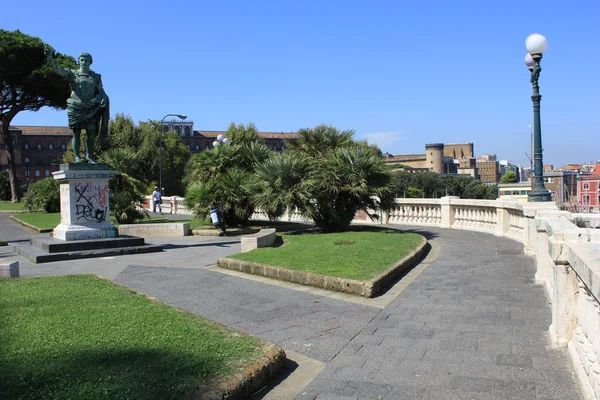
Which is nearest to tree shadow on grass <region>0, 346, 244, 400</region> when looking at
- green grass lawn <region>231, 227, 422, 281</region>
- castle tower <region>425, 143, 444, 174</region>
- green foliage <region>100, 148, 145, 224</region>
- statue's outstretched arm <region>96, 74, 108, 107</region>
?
green grass lawn <region>231, 227, 422, 281</region>

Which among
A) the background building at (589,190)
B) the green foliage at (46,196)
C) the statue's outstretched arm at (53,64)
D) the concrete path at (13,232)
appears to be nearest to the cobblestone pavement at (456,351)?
the statue's outstretched arm at (53,64)

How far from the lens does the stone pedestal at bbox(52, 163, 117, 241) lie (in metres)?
12.5

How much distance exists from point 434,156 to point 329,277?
17394 centimetres

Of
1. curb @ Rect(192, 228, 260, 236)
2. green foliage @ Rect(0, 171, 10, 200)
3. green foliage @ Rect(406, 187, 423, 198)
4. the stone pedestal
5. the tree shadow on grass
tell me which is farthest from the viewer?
green foliage @ Rect(406, 187, 423, 198)

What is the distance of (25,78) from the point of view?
36969 mm

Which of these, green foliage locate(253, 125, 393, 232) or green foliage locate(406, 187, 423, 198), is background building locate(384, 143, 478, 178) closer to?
green foliage locate(406, 187, 423, 198)

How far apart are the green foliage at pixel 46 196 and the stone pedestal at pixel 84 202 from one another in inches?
660

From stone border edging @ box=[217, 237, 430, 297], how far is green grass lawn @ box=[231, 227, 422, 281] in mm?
147

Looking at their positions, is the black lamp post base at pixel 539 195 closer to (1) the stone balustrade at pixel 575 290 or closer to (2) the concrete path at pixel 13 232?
(1) the stone balustrade at pixel 575 290

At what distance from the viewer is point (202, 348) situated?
4.50m

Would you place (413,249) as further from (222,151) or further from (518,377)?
(222,151)

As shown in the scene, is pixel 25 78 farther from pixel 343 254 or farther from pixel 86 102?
pixel 343 254

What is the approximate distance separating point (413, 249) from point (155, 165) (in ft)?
158

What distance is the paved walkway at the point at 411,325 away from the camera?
4.31 metres
